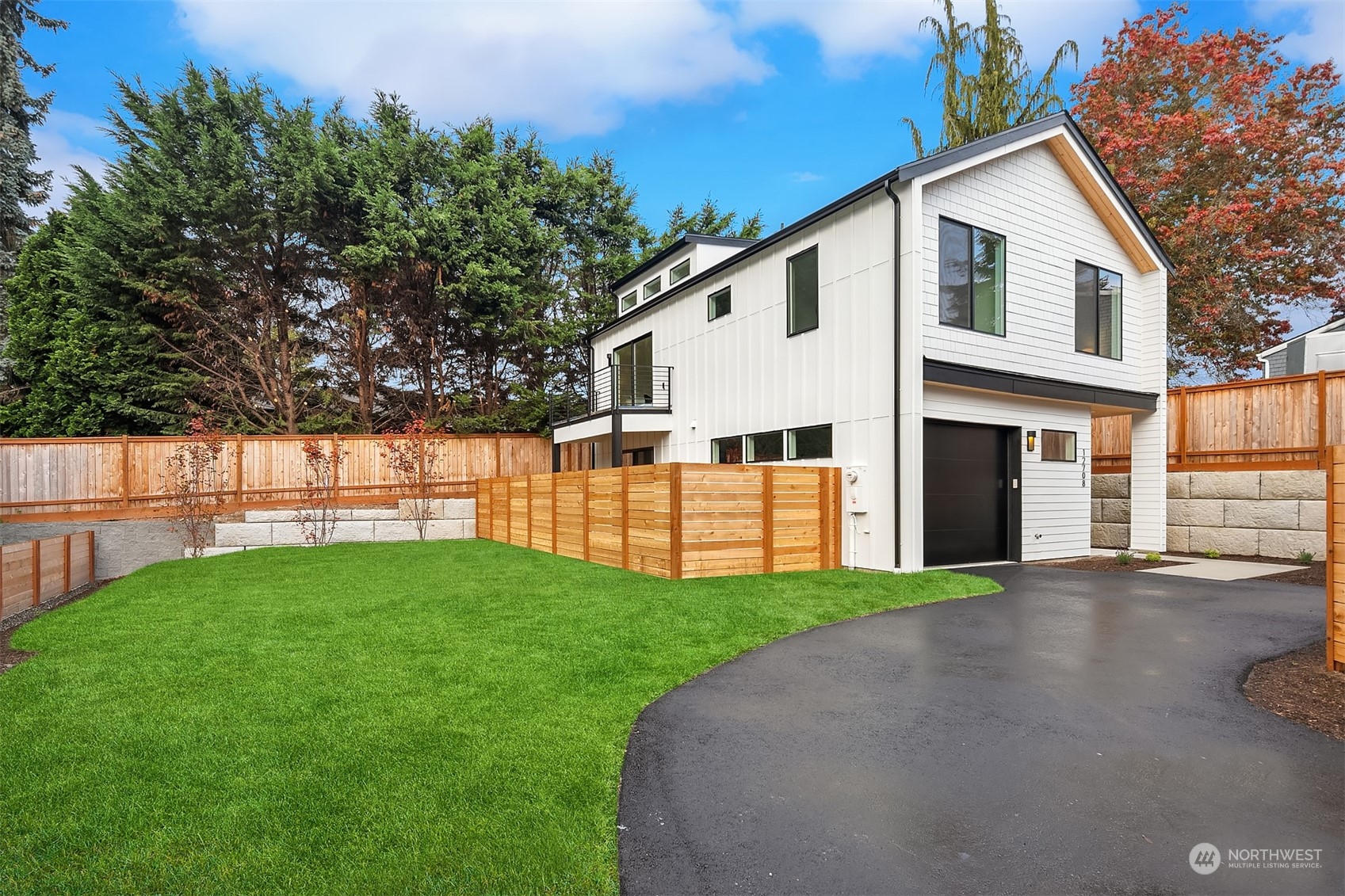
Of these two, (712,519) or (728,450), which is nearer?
(712,519)

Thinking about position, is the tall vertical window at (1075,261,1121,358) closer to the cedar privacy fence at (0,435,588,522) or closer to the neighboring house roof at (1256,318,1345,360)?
the neighboring house roof at (1256,318,1345,360)

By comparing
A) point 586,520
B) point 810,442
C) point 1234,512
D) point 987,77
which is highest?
point 987,77

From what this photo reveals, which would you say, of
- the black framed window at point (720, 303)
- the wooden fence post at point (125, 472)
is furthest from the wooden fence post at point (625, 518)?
the wooden fence post at point (125, 472)

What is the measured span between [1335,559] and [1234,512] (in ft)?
29.0

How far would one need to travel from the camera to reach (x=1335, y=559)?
14.8 ft

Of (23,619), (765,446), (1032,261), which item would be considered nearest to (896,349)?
(765,446)

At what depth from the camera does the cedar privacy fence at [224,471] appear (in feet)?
48.3

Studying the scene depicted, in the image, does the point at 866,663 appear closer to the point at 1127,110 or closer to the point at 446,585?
the point at 446,585

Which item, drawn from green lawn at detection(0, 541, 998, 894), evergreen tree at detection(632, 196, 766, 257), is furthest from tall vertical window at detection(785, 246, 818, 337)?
evergreen tree at detection(632, 196, 766, 257)

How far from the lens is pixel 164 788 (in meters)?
3.05

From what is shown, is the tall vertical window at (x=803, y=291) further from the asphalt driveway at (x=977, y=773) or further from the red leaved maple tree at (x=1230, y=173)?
the red leaved maple tree at (x=1230, y=173)

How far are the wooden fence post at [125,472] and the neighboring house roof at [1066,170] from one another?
46.5 feet

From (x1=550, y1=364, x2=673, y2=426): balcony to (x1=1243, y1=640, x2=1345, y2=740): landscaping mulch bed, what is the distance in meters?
11.8

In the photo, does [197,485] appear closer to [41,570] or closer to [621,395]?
[41,570]
